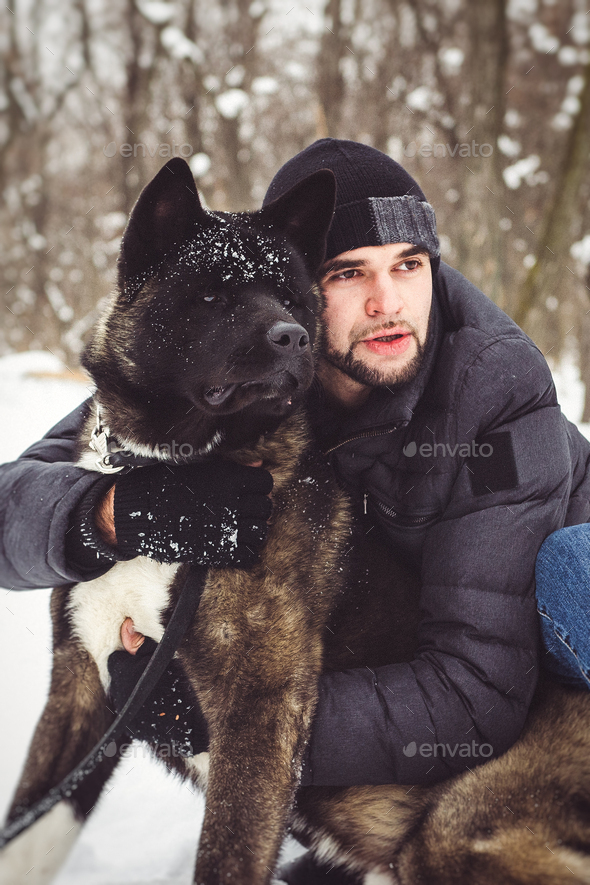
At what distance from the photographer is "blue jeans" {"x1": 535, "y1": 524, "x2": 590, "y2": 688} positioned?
157 cm

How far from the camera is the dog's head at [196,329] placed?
1.62 metres

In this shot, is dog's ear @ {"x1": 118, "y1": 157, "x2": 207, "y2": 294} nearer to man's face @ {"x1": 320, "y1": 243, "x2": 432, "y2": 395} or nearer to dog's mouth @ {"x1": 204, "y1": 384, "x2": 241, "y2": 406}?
dog's mouth @ {"x1": 204, "y1": 384, "x2": 241, "y2": 406}

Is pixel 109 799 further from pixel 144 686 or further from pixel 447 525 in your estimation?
pixel 447 525

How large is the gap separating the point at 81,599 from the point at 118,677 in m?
0.26

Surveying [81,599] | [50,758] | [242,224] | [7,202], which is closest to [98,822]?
[50,758]

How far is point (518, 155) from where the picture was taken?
24.2 feet

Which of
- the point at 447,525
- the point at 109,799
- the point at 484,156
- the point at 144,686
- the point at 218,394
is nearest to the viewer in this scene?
the point at 144,686

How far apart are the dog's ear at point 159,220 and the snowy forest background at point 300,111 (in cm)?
508

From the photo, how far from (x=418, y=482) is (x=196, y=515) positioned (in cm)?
73

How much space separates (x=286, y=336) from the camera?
1.57 m

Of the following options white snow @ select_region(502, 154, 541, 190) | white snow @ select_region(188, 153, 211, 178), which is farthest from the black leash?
white snow @ select_region(502, 154, 541, 190)

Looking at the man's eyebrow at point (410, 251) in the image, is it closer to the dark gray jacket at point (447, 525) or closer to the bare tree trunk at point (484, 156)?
the dark gray jacket at point (447, 525)

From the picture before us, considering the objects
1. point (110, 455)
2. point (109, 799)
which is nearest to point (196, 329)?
point (110, 455)

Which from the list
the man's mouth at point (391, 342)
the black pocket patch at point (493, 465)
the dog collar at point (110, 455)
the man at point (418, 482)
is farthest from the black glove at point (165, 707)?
the man's mouth at point (391, 342)
